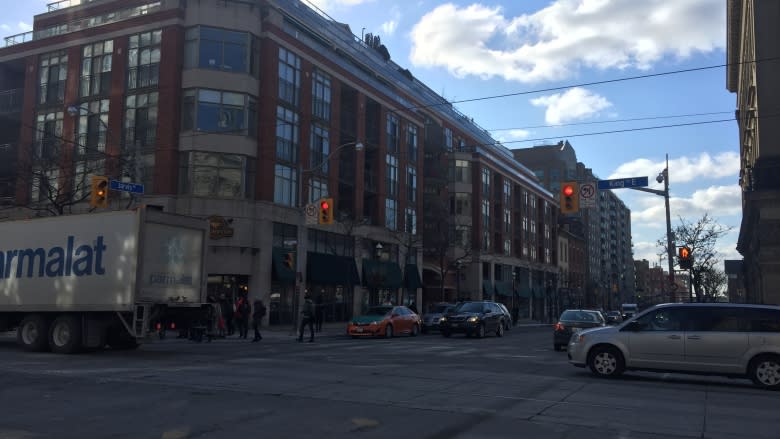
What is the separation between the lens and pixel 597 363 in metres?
14.2

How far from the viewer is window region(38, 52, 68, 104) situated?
40.1 meters

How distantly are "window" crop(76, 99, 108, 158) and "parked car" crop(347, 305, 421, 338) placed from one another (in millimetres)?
19101

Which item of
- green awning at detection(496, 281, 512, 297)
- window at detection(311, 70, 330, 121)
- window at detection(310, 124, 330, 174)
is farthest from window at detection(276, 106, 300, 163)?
green awning at detection(496, 281, 512, 297)

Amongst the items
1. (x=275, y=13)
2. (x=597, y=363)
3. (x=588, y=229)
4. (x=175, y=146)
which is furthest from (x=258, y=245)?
(x=588, y=229)

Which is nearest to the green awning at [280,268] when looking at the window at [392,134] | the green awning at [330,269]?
the green awning at [330,269]

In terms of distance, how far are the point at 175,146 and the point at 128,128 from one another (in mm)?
3758

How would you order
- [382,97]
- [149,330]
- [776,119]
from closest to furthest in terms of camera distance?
1. [149,330]
2. [776,119]
3. [382,97]

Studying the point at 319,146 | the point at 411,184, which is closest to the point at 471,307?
the point at 319,146

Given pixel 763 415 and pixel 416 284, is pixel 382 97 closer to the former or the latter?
pixel 416 284

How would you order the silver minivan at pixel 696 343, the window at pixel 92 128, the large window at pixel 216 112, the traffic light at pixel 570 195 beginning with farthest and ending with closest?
the window at pixel 92 128 → the large window at pixel 216 112 → the traffic light at pixel 570 195 → the silver minivan at pixel 696 343

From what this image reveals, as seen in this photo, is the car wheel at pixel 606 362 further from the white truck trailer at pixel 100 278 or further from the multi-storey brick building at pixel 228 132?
the multi-storey brick building at pixel 228 132

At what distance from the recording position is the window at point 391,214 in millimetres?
49781

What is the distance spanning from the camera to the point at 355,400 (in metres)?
10.3

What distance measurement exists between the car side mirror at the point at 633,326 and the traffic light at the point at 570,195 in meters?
9.22
